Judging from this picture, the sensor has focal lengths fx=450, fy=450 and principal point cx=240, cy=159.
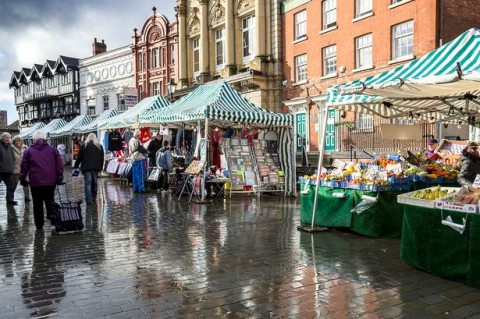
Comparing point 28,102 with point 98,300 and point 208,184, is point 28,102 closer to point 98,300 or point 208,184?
point 208,184

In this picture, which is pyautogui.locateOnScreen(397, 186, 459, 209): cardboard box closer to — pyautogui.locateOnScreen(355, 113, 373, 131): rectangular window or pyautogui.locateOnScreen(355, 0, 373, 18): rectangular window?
pyautogui.locateOnScreen(355, 113, 373, 131): rectangular window

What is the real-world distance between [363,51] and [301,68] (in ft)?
14.1

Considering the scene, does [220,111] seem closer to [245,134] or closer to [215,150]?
[245,134]

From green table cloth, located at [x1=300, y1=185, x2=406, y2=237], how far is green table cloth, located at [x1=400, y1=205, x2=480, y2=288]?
4.99ft

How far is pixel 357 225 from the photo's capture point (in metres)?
7.82

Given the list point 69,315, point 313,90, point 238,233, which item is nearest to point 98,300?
point 69,315

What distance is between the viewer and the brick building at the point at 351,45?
19.1 metres

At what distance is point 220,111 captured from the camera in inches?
497

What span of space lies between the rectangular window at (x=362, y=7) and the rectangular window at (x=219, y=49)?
10219 mm

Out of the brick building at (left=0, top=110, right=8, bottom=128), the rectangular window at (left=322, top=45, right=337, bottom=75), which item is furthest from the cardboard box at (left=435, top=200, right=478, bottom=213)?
the brick building at (left=0, top=110, right=8, bottom=128)

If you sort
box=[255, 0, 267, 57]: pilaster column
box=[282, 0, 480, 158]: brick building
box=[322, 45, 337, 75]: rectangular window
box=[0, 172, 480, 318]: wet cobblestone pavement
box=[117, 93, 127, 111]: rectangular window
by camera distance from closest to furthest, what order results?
box=[0, 172, 480, 318]: wet cobblestone pavement < box=[282, 0, 480, 158]: brick building < box=[322, 45, 337, 75]: rectangular window < box=[255, 0, 267, 57]: pilaster column < box=[117, 93, 127, 111]: rectangular window

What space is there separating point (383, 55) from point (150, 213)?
49.3 ft

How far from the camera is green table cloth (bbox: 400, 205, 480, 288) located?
4.92 meters

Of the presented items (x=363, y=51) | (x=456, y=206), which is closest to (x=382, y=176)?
(x=456, y=206)
